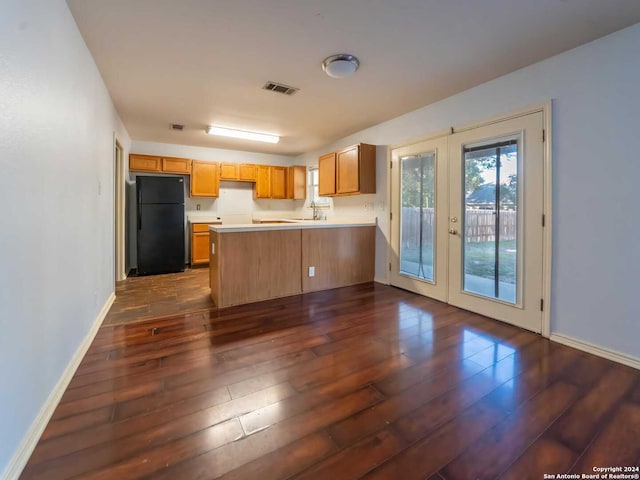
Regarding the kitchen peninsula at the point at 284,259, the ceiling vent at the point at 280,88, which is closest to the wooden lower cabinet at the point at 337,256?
the kitchen peninsula at the point at 284,259

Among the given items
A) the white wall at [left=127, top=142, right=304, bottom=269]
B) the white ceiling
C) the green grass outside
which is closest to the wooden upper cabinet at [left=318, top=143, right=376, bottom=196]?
the white ceiling

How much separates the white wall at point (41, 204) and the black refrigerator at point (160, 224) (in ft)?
8.38

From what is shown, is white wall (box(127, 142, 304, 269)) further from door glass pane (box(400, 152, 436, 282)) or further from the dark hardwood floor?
the dark hardwood floor

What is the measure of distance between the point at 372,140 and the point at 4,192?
417cm

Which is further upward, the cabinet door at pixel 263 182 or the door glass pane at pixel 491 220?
the cabinet door at pixel 263 182

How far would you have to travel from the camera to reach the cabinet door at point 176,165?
18.1 ft

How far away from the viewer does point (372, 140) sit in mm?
4535

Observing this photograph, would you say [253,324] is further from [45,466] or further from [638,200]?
[638,200]

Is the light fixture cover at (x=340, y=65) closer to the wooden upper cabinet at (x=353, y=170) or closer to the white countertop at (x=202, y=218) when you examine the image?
the wooden upper cabinet at (x=353, y=170)

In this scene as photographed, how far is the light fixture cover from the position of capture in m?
2.53

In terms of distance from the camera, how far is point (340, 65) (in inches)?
101

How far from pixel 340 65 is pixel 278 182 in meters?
4.15

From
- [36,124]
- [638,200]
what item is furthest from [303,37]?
[638,200]

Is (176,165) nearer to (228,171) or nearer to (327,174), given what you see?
(228,171)
